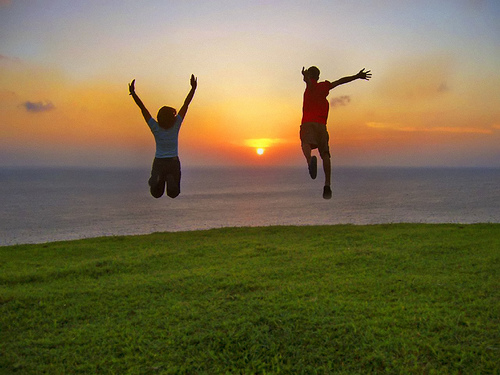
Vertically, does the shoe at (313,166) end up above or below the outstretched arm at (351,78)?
below

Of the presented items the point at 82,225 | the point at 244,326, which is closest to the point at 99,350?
the point at 244,326

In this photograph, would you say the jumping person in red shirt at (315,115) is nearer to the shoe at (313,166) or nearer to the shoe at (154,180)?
the shoe at (313,166)

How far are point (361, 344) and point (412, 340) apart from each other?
1213mm

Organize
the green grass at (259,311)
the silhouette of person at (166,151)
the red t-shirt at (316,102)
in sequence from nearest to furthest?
the red t-shirt at (316,102) < the silhouette of person at (166,151) < the green grass at (259,311)

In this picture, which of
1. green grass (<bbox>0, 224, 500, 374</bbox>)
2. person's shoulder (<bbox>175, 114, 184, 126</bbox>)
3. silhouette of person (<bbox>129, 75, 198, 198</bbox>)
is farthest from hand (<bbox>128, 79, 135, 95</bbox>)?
green grass (<bbox>0, 224, 500, 374</bbox>)

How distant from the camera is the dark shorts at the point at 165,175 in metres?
4.86

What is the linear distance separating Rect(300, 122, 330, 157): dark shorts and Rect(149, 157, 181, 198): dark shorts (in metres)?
1.73

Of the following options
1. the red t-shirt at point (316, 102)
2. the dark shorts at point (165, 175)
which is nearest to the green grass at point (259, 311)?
the dark shorts at point (165, 175)

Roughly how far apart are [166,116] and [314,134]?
1.90 m

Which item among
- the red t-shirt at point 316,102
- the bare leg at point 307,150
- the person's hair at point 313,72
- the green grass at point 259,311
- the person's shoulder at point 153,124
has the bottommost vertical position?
the green grass at point 259,311

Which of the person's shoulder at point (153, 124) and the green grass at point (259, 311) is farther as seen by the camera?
the green grass at point (259, 311)

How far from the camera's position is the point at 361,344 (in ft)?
28.1

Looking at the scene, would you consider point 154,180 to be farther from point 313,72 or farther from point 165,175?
point 313,72

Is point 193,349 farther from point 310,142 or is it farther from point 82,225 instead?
point 82,225
